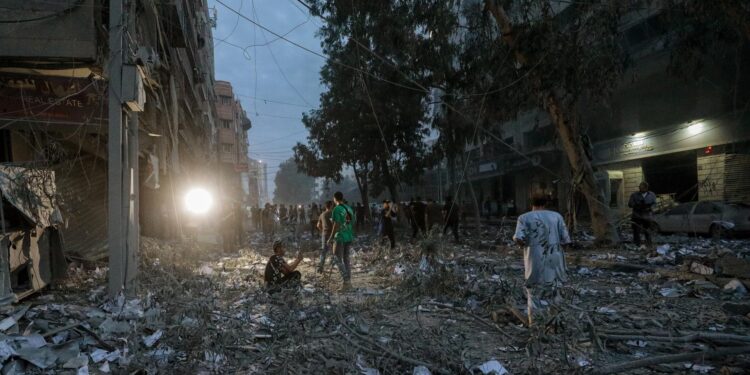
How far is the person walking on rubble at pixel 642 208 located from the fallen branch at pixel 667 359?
7735 millimetres

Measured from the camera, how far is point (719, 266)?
7355mm

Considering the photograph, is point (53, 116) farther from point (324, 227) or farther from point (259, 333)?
point (259, 333)

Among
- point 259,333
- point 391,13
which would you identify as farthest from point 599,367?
point 391,13

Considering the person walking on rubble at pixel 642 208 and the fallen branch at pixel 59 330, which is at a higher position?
the person walking on rubble at pixel 642 208

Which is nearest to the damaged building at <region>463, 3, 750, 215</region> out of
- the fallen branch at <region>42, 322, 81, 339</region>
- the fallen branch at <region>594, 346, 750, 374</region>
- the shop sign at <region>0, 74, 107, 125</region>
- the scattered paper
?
the fallen branch at <region>594, 346, 750, 374</region>

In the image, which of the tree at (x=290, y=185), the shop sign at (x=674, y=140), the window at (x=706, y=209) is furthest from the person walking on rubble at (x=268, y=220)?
the tree at (x=290, y=185)

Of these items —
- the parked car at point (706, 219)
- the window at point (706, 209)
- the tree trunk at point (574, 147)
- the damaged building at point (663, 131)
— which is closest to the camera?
the tree trunk at point (574, 147)

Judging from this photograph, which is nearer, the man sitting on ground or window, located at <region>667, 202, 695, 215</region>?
the man sitting on ground

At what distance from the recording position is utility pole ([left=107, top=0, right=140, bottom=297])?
6551mm

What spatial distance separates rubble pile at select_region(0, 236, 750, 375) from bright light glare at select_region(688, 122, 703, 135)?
11.6 meters

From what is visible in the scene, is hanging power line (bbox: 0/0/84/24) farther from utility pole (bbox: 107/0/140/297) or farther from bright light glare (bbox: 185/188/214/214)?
bright light glare (bbox: 185/188/214/214)

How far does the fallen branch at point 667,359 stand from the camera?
11.5 ft

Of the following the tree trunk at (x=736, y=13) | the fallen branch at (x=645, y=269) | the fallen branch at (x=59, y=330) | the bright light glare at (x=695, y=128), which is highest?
the tree trunk at (x=736, y=13)

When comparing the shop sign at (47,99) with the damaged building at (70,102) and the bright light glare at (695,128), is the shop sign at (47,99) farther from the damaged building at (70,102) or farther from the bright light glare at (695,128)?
the bright light glare at (695,128)
